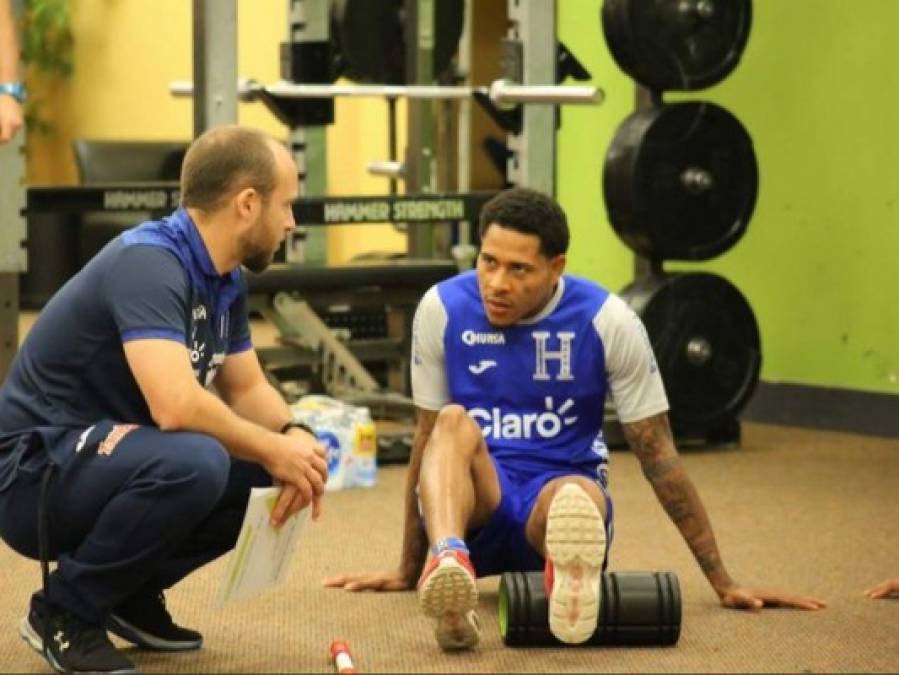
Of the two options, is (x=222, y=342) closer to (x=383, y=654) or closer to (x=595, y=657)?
(x=383, y=654)

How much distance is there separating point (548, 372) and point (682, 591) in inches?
23.3

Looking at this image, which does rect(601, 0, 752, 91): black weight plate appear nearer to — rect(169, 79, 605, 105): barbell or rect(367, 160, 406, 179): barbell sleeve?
rect(169, 79, 605, 105): barbell

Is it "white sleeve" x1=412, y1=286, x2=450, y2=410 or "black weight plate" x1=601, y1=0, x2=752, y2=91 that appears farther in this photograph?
"black weight plate" x1=601, y1=0, x2=752, y2=91

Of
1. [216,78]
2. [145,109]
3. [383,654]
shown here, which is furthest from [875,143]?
[145,109]

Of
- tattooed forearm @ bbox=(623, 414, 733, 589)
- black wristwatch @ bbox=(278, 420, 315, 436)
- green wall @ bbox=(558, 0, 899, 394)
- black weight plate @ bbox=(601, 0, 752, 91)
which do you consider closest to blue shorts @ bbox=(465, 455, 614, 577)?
tattooed forearm @ bbox=(623, 414, 733, 589)

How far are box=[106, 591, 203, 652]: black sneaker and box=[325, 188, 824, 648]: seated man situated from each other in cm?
47

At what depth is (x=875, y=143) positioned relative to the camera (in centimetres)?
584

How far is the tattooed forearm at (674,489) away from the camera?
10.7ft

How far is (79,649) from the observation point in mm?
2809

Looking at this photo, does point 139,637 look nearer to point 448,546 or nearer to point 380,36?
point 448,546

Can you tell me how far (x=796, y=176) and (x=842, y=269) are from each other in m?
0.36

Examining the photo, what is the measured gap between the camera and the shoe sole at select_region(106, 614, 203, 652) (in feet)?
9.96

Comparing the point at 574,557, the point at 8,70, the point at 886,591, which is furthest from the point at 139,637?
the point at 886,591

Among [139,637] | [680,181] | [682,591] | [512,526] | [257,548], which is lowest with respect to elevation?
[682,591]
